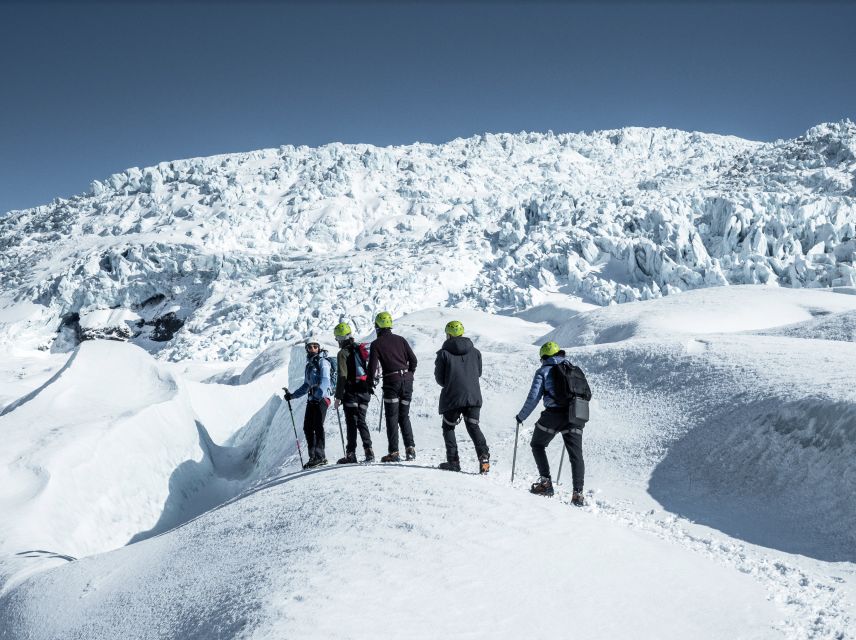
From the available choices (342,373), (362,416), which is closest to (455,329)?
(342,373)

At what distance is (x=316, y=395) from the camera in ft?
23.6

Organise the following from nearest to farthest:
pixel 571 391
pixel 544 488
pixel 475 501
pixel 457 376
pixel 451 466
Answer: pixel 475 501, pixel 571 391, pixel 544 488, pixel 457 376, pixel 451 466

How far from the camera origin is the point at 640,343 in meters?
11.9

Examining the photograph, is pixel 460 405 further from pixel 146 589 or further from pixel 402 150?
pixel 402 150

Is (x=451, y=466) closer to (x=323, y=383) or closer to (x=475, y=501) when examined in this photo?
(x=475, y=501)

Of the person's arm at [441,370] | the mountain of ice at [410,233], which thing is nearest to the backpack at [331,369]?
the person's arm at [441,370]

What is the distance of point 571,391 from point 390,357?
1936 millimetres

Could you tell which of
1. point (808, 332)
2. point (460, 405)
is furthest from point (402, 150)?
point (460, 405)

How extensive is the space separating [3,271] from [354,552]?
273 ft

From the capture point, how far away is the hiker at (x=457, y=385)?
615cm

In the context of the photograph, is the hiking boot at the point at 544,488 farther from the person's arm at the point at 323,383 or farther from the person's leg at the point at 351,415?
the person's arm at the point at 323,383

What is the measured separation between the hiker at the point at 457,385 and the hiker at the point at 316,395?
1632 millimetres

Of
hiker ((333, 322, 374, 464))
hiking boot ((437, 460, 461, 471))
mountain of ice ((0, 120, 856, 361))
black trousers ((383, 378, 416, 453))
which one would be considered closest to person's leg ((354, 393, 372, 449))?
hiker ((333, 322, 374, 464))

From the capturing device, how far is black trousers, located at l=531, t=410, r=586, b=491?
19.1 feet
